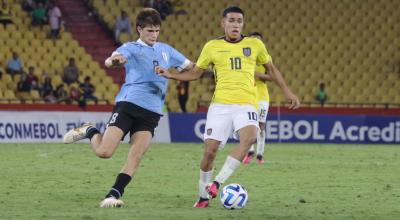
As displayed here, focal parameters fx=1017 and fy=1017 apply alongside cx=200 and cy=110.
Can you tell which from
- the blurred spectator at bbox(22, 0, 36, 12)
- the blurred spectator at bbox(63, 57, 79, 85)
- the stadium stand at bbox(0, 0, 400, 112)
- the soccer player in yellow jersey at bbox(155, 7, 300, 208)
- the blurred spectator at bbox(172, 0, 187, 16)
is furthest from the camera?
the blurred spectator at bbox(172, 0, 187, 16)

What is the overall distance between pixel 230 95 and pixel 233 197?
124 centimetres

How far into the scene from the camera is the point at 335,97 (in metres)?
34.5

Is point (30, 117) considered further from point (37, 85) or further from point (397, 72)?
point (397, 72)

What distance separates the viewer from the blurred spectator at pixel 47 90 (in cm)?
2936

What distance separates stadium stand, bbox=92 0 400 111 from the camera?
34500 millimetres

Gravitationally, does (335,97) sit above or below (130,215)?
below

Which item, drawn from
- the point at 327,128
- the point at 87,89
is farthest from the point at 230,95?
the point at 87,89

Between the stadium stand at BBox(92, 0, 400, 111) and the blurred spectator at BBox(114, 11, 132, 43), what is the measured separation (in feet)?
3.60

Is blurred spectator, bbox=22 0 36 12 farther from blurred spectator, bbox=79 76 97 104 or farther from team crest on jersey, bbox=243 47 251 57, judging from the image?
team crest on jersey, bbox=243 47 251 57

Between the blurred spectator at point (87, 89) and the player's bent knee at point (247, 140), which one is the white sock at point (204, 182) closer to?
the player's bent knee at point (247, 140)

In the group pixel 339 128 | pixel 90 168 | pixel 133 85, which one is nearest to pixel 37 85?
pixel 339 128

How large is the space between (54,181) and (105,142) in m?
3.68

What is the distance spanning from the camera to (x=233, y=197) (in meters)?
11.2

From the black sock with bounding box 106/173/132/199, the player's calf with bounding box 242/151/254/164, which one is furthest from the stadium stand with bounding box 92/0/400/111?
the black sock with bounding box 106/173/132/199
